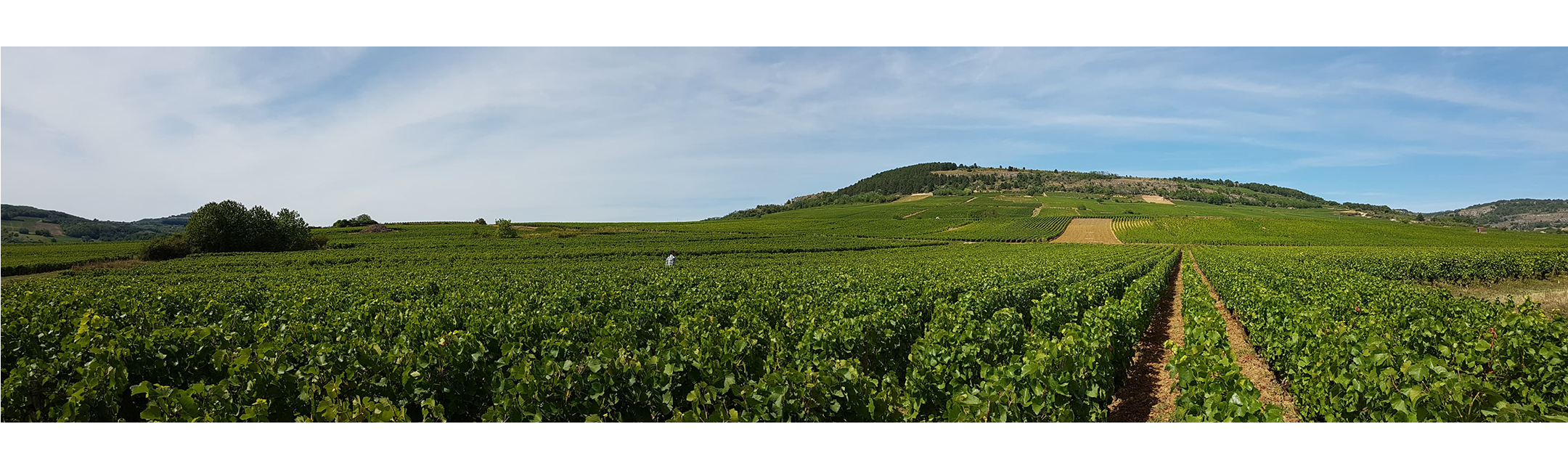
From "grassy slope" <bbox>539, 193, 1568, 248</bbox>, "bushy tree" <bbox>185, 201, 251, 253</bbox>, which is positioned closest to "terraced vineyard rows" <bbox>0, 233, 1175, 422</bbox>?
"bushy tree" <bbox>185, 201, 251, 253</bbox>

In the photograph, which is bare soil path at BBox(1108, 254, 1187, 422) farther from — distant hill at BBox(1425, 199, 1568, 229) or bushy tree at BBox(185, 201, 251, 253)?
distant hill at BBox(1425, 199, 1568, 229)

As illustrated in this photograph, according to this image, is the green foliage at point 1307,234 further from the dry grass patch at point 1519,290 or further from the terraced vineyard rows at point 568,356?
the terraced vineyard rows at point 568,356

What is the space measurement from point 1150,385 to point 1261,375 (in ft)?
8.32

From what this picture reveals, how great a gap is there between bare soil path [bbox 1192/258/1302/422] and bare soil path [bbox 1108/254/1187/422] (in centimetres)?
110

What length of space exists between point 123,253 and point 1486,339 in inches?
2633

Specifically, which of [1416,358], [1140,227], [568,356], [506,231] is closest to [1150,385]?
[1416,358]

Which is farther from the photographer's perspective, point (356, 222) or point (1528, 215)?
point (1528, 215)

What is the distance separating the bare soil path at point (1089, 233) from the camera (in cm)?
7288

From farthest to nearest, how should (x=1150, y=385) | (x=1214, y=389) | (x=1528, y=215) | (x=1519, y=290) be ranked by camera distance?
1. (x=1528, y=215)
2. (x=1519, y=290)
3. (x=1150, y=385)
4. (x=1214, y=389)

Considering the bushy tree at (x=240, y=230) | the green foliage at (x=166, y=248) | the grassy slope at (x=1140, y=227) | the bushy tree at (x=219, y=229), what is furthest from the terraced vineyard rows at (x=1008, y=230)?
the green foliage at (x=166, y=248)

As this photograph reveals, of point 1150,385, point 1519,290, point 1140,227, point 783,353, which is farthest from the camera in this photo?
point 1140,227

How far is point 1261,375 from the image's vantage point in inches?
391

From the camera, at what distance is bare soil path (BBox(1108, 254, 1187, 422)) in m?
8.11

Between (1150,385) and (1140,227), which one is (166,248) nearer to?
→ (1150,385)
